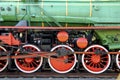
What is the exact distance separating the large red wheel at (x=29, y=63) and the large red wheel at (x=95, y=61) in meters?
1.29

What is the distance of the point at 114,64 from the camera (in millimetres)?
11352

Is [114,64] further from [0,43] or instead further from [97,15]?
[0,43]

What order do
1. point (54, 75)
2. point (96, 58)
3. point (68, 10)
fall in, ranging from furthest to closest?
1. point (68, 10)
2. point (96, 58)
3. point (54, 75)

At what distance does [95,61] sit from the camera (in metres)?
10.9

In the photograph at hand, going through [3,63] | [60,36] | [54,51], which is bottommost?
[3,63]

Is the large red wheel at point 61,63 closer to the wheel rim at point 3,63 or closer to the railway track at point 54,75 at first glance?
the railway track at point 54,75

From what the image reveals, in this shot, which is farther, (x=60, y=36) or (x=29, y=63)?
(x=29, y=63)

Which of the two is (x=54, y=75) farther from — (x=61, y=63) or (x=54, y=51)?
(x=54, y=51)

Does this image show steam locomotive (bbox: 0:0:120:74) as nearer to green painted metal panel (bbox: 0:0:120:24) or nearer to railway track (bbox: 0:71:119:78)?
green painted metal panel (bbox: 0:0:120:24)

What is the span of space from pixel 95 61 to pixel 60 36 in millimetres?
1241

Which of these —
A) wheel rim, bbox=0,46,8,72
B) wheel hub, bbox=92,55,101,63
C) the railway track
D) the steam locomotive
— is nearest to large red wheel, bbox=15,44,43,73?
the steam locomotive

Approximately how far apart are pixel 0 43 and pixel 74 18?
2.22 m

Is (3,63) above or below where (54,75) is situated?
above

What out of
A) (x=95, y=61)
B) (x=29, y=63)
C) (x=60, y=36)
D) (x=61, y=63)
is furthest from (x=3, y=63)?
(x=95, y=61)
